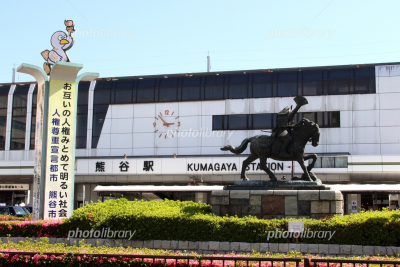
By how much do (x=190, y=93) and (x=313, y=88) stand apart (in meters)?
9.59

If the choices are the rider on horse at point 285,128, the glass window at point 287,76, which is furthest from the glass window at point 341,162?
the rider on horse at point 285,128

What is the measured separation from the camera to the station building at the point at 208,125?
34.8 metres

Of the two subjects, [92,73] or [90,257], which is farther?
[92,73]

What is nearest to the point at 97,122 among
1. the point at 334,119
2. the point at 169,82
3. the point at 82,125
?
the point at 82,125

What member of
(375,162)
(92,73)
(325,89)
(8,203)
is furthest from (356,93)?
(8,203)

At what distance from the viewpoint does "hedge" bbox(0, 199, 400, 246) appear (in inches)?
483

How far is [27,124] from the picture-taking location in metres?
40.7

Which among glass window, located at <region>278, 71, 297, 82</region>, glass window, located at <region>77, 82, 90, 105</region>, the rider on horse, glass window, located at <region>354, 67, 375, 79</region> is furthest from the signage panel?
glass window, located at <region>354, 67, 375, 79</region>

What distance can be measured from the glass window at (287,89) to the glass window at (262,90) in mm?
761

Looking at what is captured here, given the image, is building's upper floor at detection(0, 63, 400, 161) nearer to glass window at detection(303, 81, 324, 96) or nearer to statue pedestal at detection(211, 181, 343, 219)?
glass window at detection(303, 81, 324, 96)

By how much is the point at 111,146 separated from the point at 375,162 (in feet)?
66.4

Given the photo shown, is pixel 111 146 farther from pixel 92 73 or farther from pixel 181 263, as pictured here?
pixel 181 263

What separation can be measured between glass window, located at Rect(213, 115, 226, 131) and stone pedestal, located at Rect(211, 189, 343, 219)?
75.3ft

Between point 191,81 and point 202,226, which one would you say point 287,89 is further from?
point 202,226
